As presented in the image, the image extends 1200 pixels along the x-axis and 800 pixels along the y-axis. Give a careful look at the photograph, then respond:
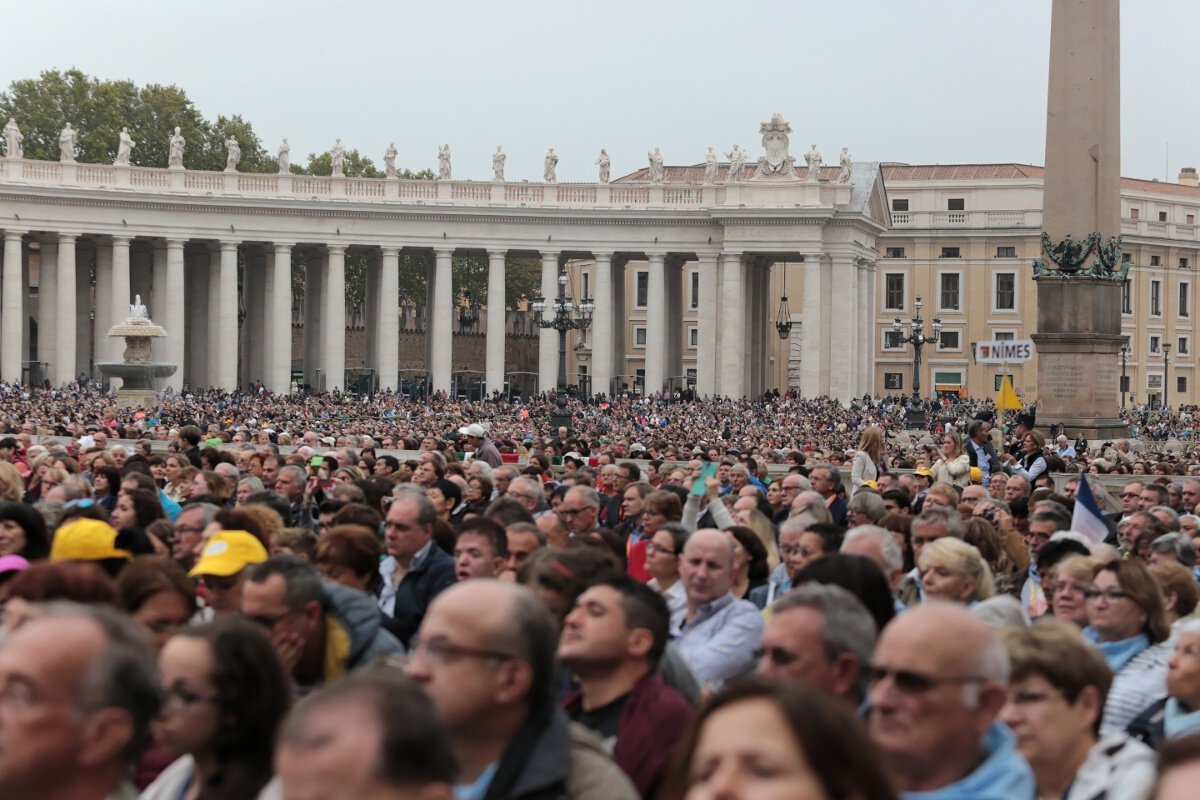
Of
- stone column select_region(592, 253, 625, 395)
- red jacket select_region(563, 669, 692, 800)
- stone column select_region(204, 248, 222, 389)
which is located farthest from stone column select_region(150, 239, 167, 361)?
red jacket select_region(563, 669, 692, 800)

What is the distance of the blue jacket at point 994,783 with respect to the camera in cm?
550

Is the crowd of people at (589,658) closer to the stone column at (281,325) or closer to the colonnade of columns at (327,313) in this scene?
the colonnade of columns at (327,313)

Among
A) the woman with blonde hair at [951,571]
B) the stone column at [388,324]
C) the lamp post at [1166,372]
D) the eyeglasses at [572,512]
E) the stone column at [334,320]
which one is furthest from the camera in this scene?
the lamp post at [1166,372]

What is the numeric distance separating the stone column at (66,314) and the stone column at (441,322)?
15.9m

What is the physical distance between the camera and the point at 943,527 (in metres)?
12.0

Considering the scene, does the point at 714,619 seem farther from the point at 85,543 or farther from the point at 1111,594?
the point at 85,543

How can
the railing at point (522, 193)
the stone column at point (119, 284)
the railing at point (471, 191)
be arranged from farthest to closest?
the railing at point (522, 193)
the railing at point (471, 191)
the stone column at point (119, 284)

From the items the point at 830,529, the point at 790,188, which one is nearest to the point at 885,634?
the point at 830,529

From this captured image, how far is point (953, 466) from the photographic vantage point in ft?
71.8

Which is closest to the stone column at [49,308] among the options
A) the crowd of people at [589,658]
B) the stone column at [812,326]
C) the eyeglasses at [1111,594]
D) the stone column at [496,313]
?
the stone column at [496,313]

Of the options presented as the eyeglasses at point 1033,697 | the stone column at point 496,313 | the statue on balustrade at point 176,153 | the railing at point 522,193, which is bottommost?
the eyeglasses at point 1033,697

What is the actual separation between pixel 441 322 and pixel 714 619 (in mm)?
72015

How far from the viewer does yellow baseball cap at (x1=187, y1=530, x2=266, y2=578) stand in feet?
30.3

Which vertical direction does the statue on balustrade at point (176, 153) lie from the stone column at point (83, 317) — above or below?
above
